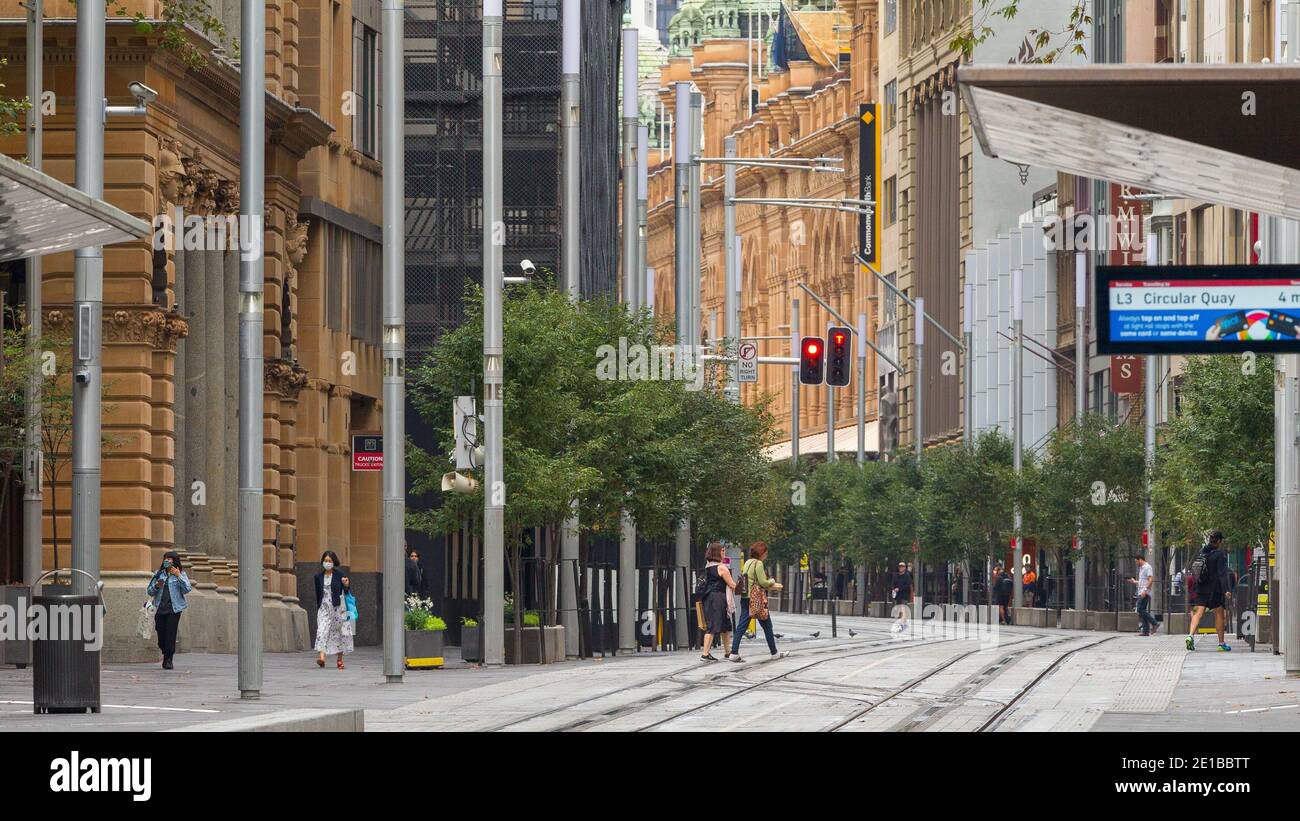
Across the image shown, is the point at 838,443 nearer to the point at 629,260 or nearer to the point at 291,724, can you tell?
the point at 629,260

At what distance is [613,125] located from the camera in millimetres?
85438

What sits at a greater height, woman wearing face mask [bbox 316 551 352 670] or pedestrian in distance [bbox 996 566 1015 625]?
woman wearing face mask [bbox 316 551 352 670]

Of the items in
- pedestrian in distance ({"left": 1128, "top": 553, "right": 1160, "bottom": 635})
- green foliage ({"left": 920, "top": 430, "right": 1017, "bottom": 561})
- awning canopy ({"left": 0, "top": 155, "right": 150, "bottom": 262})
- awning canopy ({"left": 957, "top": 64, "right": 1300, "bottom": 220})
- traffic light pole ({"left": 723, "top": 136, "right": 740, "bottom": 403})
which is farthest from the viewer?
green foliage ({"left": 920, "top": 430, "right": 1017, "bottom": 561})

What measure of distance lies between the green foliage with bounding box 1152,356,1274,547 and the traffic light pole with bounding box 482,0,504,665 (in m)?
12.9

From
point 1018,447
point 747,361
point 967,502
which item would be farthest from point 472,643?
point 967,502

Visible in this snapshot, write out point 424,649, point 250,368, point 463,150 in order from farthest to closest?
point 463,150, point 424,649, point 250,368

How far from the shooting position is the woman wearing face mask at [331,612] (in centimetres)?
3691

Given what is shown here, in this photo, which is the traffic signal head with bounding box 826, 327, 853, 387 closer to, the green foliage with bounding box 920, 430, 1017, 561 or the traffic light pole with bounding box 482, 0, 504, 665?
the green foliage with bounding box 920, 430, 1017, 561

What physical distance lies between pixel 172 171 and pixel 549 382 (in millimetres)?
6188

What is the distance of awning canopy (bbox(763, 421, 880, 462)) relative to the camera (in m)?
130

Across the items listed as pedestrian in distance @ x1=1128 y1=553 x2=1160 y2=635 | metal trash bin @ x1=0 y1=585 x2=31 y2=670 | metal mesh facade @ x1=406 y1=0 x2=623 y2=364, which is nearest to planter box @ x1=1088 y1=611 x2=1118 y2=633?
pedestrian in distance @ x1=1128 y1=553 x2=1160 y2=635

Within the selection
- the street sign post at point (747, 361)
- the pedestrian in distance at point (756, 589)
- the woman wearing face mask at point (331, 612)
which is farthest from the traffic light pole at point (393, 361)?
the street sign post at point (747, 361)

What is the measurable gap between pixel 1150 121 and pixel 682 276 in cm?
3584

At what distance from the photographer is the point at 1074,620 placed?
224ft
